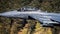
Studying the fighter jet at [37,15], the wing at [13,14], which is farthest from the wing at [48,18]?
the wing at [13,14]

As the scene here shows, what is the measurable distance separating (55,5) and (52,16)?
14cm

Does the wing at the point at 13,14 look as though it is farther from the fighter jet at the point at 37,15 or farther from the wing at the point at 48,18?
the wing at the point at 48,18

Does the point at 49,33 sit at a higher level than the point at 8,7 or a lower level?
lower

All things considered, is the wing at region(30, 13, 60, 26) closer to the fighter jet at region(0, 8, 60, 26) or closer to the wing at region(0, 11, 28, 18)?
the fighter jet at region(0, 8, 60, 26)

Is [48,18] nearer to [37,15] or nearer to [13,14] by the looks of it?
[37,15]

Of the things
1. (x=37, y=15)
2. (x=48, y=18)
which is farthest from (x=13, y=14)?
(x=48, y=18)

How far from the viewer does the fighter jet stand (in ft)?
15.2

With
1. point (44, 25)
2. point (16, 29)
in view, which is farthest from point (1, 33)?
point (44, 25)

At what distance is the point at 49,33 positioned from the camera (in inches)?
181

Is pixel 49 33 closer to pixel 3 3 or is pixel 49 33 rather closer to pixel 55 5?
pixel 55 5

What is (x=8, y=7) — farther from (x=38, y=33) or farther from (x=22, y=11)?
(x=38, y=33)

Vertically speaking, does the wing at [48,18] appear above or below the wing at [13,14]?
below

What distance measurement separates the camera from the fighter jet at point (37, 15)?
462cm

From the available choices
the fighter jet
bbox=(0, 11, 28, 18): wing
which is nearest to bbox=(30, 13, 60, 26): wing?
the fighter jet
